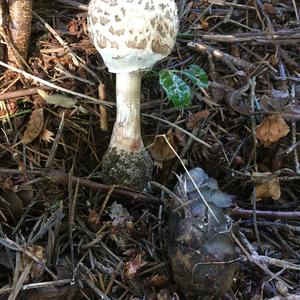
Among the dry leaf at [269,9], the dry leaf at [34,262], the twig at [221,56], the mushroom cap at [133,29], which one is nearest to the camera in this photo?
the dry leaf at [34,262]

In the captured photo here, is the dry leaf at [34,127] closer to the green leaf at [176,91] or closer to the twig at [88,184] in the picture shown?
the twig at [88,184]

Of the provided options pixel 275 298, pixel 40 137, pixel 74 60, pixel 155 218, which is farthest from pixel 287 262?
pixel 74 60

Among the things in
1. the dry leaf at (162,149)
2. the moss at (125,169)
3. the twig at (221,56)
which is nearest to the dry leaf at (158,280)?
the moss at (125,169)

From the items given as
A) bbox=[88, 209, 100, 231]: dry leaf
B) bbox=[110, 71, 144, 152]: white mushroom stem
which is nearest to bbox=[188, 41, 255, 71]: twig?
bbox=[110, 71, 144, 152]: white mushroom stem

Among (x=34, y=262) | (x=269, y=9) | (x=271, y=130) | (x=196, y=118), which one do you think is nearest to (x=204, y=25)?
(x=269, y=9)

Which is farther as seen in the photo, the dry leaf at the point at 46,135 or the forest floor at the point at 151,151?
the dry leaf at the point at 46,135

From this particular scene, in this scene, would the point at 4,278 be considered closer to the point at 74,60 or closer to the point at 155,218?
the point at 155,218

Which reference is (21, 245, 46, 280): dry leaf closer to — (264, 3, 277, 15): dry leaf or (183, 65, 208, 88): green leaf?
(183, 65, 208, 88): green leaf
